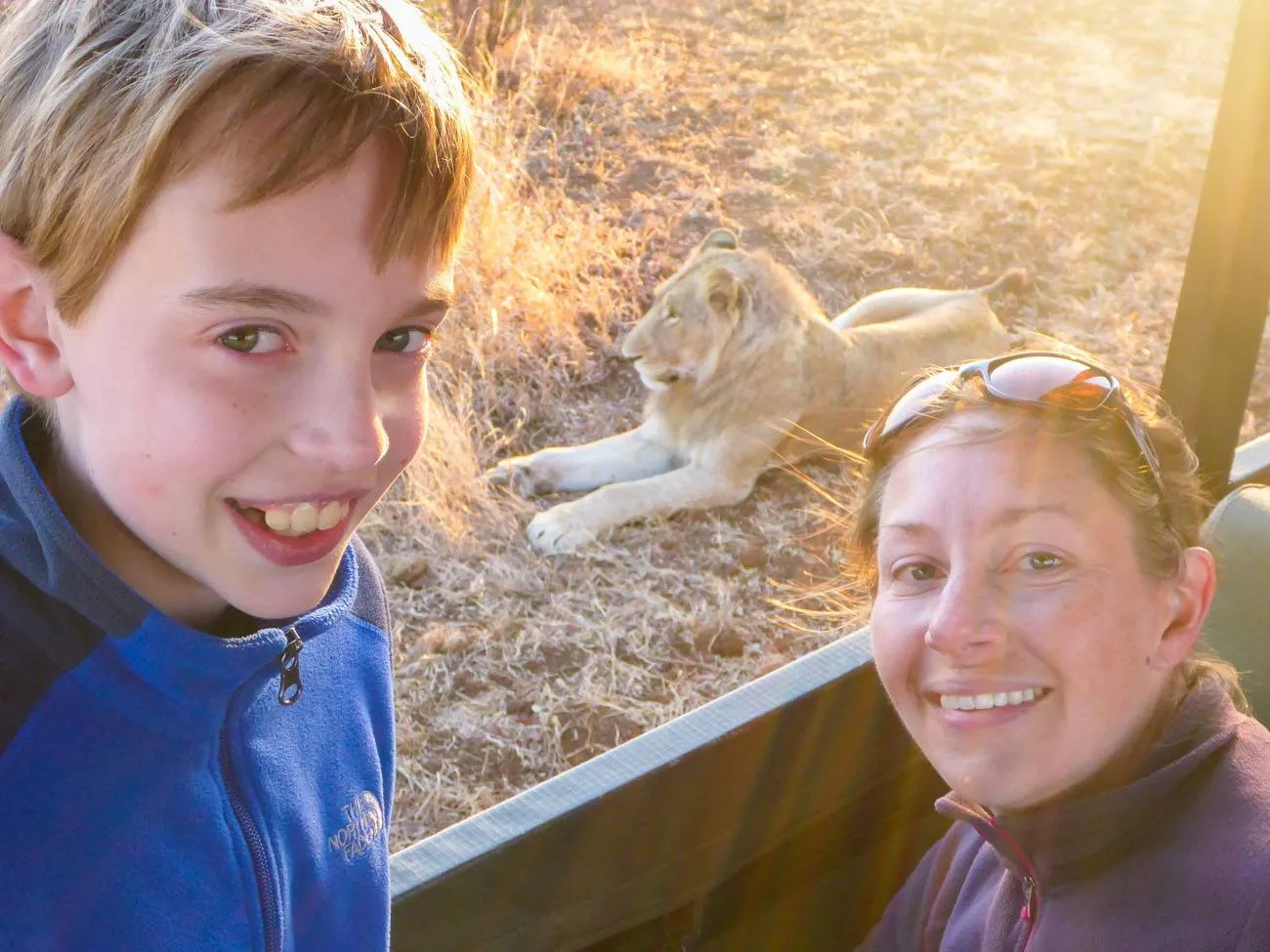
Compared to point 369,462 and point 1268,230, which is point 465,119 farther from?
point 1268,230

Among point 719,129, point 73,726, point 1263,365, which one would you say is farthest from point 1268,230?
point 719,129

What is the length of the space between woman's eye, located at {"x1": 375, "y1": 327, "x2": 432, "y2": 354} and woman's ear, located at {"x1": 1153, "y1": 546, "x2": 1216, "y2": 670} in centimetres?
99

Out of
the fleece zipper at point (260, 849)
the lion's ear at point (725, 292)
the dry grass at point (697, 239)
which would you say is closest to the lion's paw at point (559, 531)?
the dry grass at point (697, 239)

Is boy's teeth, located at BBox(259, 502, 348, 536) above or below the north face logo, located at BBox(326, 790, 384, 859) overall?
above

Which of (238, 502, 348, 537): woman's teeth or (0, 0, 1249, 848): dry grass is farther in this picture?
(0, 0, 1249, 848): dry grass

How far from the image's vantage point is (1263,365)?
538 centimetres

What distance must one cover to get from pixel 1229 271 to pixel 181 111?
7.21ft

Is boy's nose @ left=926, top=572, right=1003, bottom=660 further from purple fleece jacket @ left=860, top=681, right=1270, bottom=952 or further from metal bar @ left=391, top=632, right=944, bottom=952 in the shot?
metal bar @ left=391, top=632, right=944, bottom=952

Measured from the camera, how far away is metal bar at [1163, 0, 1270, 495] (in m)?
2.59

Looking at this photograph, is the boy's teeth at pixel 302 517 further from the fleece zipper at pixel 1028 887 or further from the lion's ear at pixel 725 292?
the lion's ear at pixel 725 292

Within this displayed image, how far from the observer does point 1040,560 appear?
1689 mm

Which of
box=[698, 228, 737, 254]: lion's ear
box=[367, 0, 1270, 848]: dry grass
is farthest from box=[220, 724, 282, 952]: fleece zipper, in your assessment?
box=[698, 228, 737, 254]: lion's ear

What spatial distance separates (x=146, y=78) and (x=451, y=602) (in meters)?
2.62

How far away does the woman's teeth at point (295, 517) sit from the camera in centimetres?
141
